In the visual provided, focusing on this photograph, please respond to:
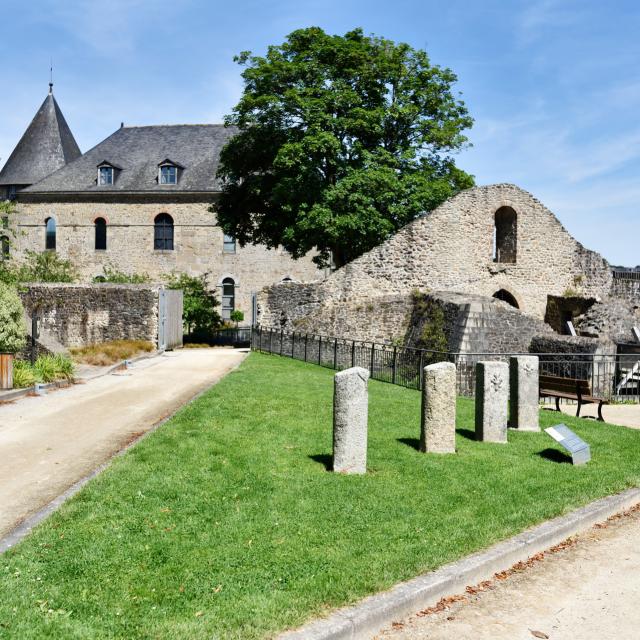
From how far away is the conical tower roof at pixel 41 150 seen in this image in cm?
4462

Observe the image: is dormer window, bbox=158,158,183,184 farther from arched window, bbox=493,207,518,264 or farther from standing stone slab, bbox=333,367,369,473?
standing stone slab, bbox=333,367,369,473

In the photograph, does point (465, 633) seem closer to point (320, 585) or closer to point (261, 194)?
point (320, 585)

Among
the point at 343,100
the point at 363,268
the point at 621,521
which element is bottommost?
the point at 621,521

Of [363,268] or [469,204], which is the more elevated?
[469,204]

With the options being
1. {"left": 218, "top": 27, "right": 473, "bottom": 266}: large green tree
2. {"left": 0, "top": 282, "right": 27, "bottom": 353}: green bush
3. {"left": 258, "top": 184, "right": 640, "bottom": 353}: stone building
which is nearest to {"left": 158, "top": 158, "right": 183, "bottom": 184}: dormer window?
{"left": 218, "top": 27, "right": 473, "bottom": 266}: large green tree

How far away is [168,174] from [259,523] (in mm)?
38935

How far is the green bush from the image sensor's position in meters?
15.1

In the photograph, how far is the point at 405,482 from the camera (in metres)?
7.50

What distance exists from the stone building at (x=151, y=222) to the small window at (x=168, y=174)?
6cm

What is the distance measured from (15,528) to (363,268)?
1838cm

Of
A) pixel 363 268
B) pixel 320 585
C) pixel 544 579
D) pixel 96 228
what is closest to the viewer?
pixel 320 585

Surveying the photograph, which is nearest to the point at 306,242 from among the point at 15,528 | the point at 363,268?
the point at 363,268

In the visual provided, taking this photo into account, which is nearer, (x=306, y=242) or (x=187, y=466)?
(x=187, y=466)

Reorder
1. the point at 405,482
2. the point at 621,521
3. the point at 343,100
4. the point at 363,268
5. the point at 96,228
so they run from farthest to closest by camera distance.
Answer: the point at 96,228 < the point at 343,100 < the point at 363,268 < the point at 405,482 < the point at 621,521
